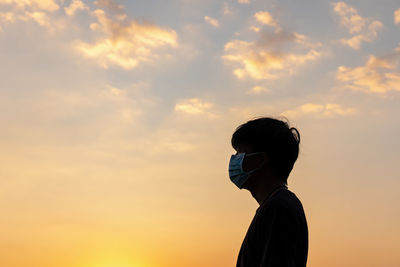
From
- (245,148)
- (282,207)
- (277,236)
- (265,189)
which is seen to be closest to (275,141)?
(245,148)

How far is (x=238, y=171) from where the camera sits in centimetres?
622

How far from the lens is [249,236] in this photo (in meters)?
5.32

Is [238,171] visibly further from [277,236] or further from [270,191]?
[277,236]

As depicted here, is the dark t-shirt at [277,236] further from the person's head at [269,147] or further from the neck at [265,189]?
the person's head at [269,147]

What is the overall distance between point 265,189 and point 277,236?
799mm

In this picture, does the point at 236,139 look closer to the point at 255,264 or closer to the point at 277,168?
the point at 277,168

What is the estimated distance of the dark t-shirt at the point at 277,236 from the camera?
5031mm

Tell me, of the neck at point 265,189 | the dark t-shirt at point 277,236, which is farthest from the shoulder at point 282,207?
the neck at point 265,189

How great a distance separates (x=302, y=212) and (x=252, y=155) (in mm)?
1073

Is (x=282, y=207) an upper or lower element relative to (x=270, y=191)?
lower

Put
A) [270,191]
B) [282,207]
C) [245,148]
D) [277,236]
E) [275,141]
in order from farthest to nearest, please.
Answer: [245,148] < [275,141] < [270,191] < [282,207] < [277,236]

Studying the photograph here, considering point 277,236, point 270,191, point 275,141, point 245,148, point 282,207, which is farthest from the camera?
point 245,148

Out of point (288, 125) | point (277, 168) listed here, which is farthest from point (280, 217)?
point (288, 125)

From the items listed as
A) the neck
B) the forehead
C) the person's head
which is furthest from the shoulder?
the forehead
